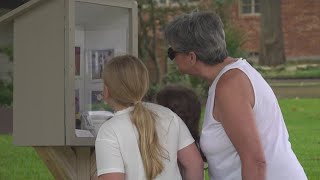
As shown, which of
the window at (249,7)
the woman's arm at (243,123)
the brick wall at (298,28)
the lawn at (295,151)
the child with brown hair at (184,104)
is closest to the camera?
the woman's arm at (243,123)

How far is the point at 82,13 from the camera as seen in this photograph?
4.41 m

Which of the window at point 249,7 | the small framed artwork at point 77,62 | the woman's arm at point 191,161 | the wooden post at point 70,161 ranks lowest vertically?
the wooden post at point 70,161

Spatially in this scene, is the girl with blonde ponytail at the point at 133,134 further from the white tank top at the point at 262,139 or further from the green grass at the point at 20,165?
the green grass at the point at 20,165

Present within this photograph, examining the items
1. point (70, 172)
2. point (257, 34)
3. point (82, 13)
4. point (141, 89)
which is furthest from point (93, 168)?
point (257, 34)

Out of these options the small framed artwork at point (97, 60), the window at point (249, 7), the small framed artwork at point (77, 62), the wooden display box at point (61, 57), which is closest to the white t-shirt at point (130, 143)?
the wooden display box at point (61, 57)

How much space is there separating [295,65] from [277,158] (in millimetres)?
A: 28922

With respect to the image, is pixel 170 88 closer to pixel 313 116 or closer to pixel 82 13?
pixel 82 13

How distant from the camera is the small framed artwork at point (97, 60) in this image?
4441 mm

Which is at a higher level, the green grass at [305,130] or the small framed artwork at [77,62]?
the small framed artwork at [77,62]

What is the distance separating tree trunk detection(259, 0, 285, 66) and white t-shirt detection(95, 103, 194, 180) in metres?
28.0

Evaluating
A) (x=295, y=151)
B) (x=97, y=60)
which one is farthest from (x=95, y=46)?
(x=295, y=151)

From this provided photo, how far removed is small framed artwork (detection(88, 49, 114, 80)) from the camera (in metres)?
4.44

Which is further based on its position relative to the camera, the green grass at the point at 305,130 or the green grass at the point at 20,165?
the green grass at the point at 305,130

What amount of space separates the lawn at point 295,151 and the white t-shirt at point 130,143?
588cm
